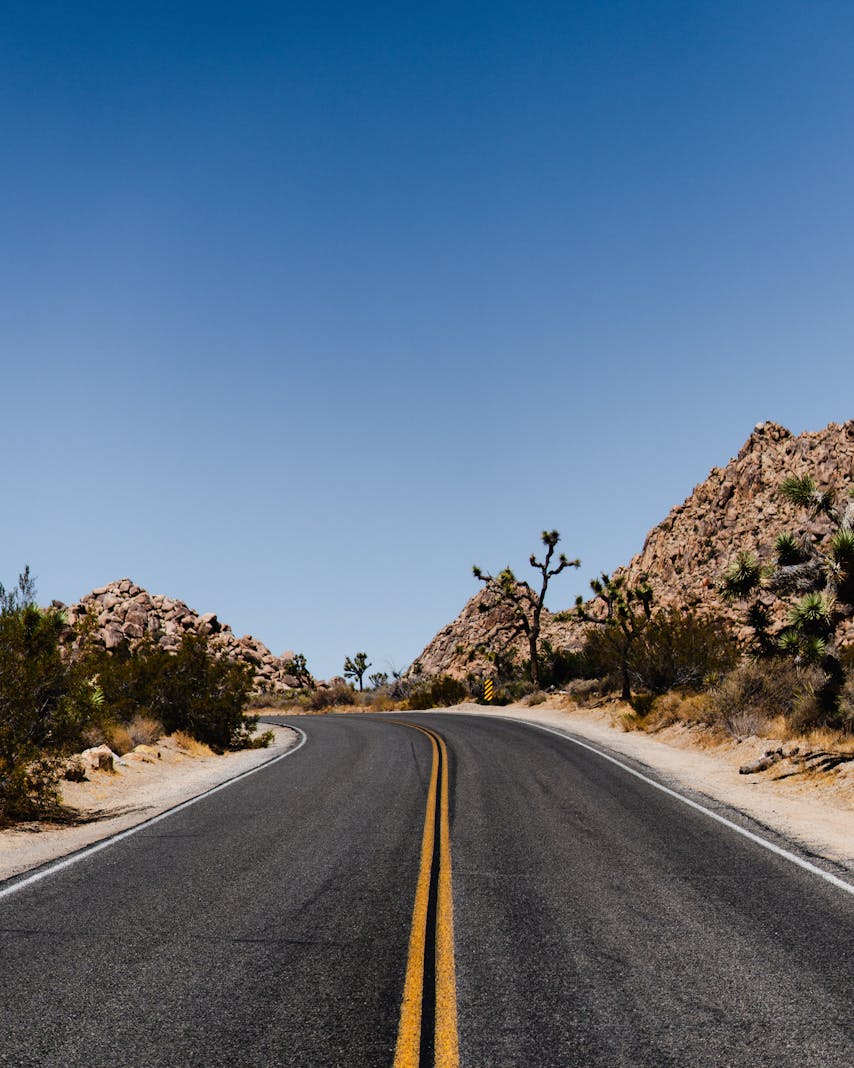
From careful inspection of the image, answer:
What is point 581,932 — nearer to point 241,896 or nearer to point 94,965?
point 241,896

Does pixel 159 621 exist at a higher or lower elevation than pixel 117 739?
higher

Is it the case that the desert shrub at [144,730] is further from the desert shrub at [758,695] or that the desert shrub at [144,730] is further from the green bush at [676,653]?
the green bush at [676,653]

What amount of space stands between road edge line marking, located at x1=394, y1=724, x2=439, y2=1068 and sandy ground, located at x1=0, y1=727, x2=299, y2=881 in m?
4.55

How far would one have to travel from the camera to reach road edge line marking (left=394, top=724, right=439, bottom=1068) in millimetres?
4246

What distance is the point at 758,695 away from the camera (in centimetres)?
2225

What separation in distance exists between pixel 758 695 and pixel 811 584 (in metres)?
4.99

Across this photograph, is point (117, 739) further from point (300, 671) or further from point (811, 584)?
point (300, 671)

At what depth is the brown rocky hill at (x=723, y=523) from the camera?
237 ft

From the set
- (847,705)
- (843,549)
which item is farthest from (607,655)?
(843,549)

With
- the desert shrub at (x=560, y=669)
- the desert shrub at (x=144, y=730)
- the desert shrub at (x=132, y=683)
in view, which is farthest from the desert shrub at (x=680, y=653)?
the desert shrub at (x=144, y=730)

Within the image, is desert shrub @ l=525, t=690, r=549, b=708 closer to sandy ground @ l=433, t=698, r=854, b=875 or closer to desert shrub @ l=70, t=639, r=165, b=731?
sandy ground @ l=433, t=698, r=854, b=875

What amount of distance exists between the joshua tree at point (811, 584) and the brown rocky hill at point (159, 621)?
5667 centimetres

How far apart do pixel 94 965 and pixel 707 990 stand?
14.2ft

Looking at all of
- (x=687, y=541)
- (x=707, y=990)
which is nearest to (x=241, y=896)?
(x=707, y=990)
